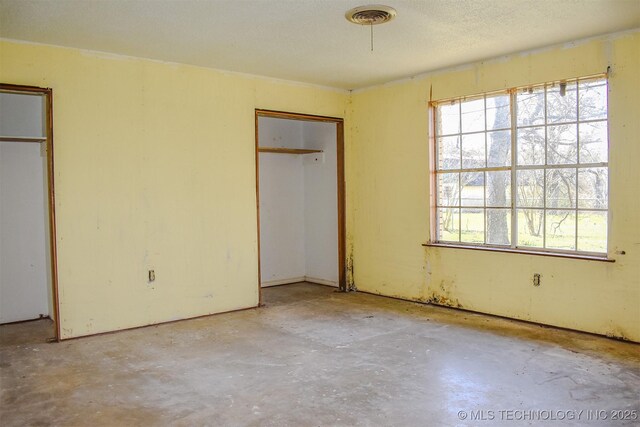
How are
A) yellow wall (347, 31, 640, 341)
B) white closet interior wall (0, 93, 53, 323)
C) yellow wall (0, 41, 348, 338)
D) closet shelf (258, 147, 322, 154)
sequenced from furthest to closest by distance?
closet shelf (258, 147, 322, 154) < white closet interior wall (0, 93, 53, 323) < yellow wall (0, 41, 348, 338) < yellow wall (347, 31, 640, 341)

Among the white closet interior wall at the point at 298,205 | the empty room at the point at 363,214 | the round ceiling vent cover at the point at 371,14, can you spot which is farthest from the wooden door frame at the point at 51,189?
the white closet interior wall at the point at 298,205

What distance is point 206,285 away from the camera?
5.55 m

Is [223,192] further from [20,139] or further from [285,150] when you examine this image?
[20,139]

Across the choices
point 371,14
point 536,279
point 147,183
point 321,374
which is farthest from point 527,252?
point 147,183

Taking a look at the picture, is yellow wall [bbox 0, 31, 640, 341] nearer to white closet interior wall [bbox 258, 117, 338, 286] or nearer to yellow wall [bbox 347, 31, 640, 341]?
yellow wall [bbox 347, 31, 640, 341]

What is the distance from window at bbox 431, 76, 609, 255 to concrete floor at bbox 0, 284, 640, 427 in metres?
0.96

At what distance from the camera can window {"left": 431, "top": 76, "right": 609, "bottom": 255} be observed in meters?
4.62

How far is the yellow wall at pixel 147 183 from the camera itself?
468 centimetres

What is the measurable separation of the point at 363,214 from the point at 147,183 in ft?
9.35

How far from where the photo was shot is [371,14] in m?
3.80

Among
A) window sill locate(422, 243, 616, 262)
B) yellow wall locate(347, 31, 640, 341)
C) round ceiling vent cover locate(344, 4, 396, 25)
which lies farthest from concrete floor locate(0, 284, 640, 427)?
round ceiling vent cover locate(344, 4, 396, 25)

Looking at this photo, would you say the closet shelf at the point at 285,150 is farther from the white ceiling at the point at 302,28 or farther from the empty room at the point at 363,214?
the white ceiling at the point at 302,28

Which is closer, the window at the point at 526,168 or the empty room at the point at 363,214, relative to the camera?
the empty room at the point at 363,214

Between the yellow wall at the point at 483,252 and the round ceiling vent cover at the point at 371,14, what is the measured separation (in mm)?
1880
